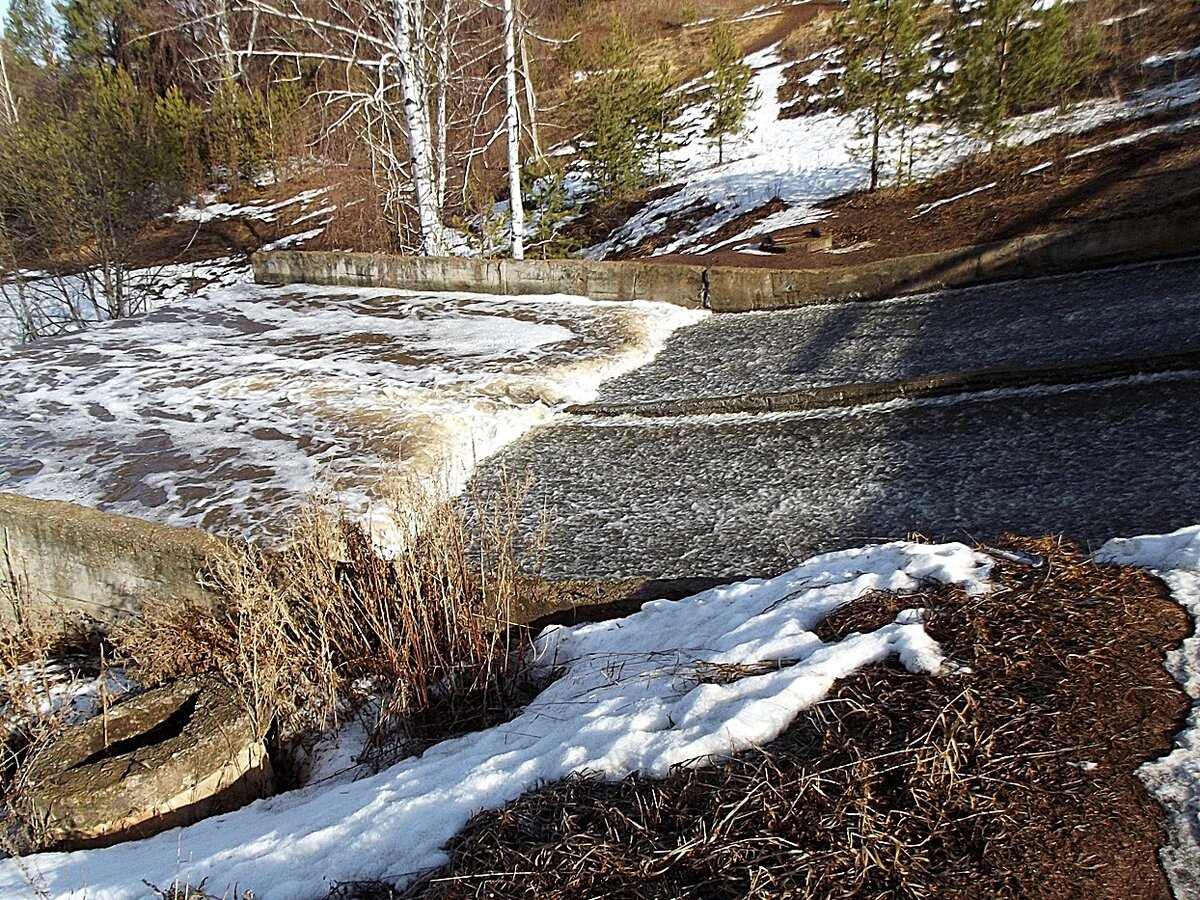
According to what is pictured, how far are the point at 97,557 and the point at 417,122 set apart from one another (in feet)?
32.7

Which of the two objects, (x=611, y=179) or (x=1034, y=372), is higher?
(x=611, y=179)

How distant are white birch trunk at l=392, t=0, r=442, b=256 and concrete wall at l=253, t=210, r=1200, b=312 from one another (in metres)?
1.55

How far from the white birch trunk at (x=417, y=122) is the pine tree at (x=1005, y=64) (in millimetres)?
Result: 9040

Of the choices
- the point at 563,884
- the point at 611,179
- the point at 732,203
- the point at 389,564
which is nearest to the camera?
the point at 563,884

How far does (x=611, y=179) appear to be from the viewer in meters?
22.9

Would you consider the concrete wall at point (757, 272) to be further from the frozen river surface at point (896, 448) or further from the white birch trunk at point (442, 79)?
the white birch trunk at point (442, 79)

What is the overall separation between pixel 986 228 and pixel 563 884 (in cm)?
1161

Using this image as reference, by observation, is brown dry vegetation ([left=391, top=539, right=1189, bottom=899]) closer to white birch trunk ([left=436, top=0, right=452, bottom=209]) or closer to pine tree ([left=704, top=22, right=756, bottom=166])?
white birch trunk ([left=436, top=0, right=452, bottom=209])

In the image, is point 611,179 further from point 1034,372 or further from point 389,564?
point 389,564

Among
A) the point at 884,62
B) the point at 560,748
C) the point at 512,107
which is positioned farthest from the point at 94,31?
the point at 560,748

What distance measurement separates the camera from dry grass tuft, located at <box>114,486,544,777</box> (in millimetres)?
4016

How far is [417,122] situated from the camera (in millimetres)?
13797

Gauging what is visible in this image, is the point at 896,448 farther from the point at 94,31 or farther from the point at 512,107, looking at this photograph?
the point at 94,31

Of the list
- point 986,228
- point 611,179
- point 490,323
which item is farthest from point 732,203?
point 490,323
